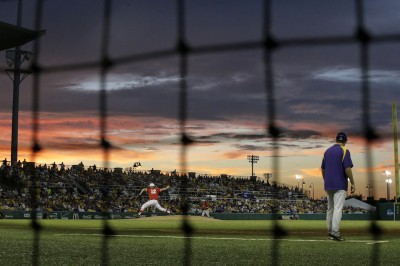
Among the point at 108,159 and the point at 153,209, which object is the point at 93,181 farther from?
the point at 108,159

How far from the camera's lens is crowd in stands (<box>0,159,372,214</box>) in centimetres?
2409

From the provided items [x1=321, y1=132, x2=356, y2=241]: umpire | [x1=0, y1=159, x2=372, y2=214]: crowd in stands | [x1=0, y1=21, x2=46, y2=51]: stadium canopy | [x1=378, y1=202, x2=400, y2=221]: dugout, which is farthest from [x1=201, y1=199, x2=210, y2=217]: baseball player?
[x1=0, y1=21, x2=46, y2=51]: stadium canopy

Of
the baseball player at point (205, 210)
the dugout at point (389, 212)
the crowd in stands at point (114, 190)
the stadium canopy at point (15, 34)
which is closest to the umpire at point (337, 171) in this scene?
the stadium canopy at point (15, 34)

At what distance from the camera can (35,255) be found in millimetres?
5082

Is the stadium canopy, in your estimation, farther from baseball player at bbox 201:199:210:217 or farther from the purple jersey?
baseball player at bbox 201:199:210:217

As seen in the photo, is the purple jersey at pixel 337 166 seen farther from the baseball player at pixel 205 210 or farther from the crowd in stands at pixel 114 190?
the baseball player at pixel 205 210

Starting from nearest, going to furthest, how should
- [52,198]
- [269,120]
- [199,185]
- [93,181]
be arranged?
1. [269,120]
2. [52,198]
3. [93,181]
4. [199,185]

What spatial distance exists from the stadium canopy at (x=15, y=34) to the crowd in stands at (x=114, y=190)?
602 inches

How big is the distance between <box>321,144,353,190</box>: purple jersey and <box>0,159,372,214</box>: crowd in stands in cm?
1415

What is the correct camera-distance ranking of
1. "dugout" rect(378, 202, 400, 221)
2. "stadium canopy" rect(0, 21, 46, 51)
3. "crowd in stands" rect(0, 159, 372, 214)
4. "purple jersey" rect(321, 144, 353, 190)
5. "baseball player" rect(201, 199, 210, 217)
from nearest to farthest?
"stadium canopy" rect(0, 21, 46, 51) → "purple jersey" rect(321, 144, 353, 190) → "dugout" rect(378, 202, 400, 221) → "crowd in stands" rect(0, 159, 372, 214) → "baseball player" rect(201, 199, 210, 217)

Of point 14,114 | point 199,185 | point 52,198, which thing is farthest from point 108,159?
point 199,185

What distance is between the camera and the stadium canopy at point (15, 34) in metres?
4.31

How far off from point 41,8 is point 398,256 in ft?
11.1

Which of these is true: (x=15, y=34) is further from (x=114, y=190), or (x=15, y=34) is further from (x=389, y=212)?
(x=114, y=190)
